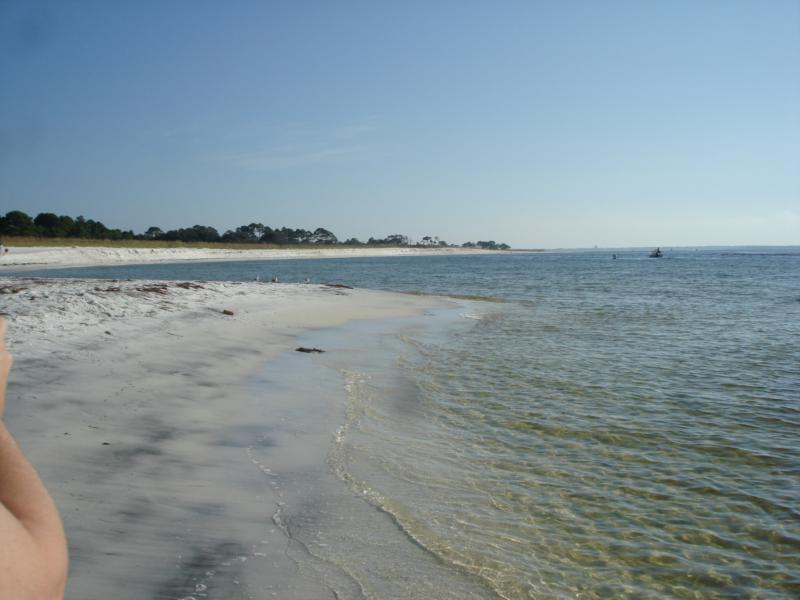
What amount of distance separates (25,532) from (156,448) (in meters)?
5.71

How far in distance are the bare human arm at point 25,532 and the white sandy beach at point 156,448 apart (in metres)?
3.15

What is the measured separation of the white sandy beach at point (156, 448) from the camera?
4.03 m

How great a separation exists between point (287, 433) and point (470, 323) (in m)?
12.8

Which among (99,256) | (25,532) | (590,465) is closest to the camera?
(25,532)

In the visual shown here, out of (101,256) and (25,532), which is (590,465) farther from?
(101,256)

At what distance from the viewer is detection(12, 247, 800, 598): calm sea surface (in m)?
4.59

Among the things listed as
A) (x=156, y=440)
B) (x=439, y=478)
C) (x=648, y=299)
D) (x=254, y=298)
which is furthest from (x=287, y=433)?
(x=648, y=299)

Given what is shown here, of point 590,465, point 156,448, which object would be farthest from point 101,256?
point 590,465

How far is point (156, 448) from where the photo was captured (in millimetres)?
6199

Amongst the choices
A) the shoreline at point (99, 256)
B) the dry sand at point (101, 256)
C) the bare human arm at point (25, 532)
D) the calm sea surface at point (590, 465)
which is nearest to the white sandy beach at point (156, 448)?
the calm sea surface at point (590, 465)

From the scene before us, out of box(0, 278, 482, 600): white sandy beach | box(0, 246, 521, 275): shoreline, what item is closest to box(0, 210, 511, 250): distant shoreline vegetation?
box(0, 246, 521, 275): shoreline

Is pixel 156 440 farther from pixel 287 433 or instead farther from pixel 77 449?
pixel 287 433

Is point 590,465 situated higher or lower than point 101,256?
lower

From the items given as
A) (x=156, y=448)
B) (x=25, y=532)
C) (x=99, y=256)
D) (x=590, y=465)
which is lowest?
(x=590, y=465)
